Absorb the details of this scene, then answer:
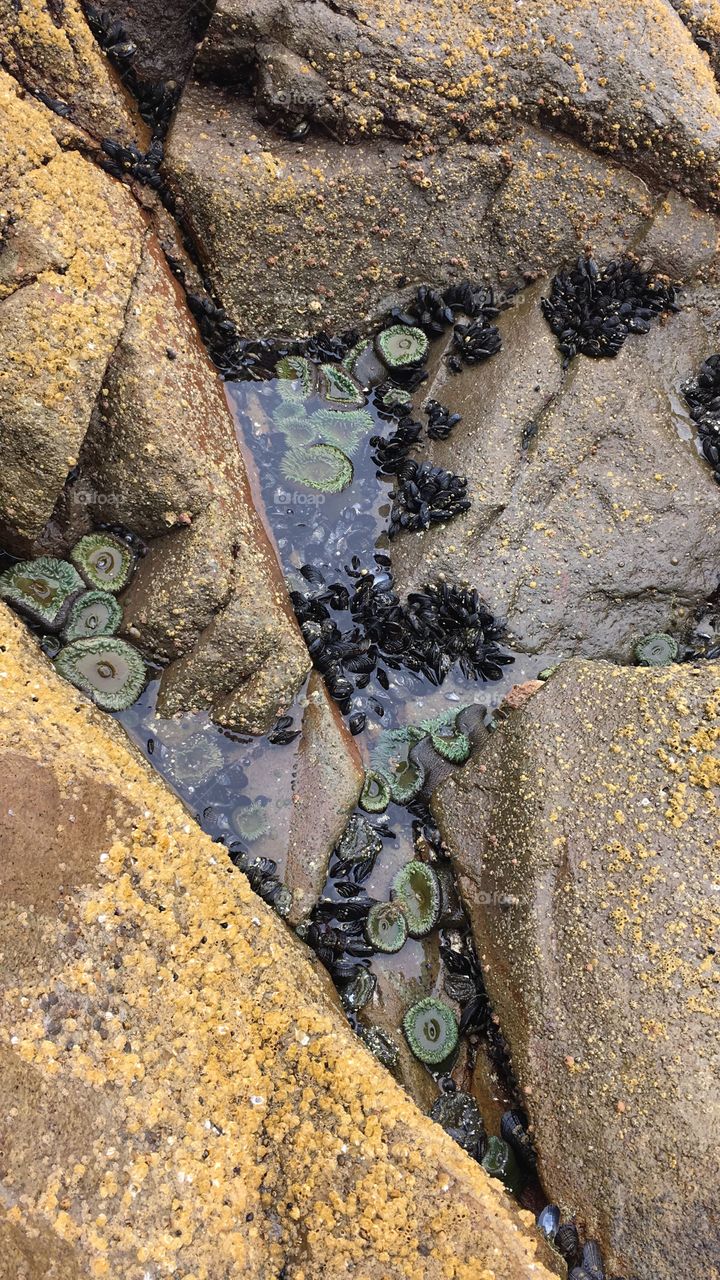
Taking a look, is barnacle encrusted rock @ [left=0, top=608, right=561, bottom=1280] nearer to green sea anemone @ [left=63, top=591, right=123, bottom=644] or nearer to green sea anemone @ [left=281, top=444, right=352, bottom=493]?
green sea anemone @ [left=63, top=591, right=123, bottom=644]

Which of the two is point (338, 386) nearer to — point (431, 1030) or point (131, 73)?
point (131, 73)

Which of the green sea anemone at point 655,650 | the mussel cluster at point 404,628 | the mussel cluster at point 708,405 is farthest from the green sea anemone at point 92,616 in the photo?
the mussel cluster at point 708,405

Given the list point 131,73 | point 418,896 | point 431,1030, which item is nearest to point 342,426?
point 131,73

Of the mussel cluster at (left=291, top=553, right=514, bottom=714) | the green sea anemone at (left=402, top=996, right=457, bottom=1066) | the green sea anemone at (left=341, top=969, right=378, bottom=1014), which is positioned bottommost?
the green sea anemone at (left=341, top=969, right=378, bottom=1014)

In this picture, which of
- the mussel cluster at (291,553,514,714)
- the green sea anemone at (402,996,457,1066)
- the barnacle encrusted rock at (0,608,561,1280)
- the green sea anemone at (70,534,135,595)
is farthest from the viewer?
the mussel cluster at (291,553,514,714)

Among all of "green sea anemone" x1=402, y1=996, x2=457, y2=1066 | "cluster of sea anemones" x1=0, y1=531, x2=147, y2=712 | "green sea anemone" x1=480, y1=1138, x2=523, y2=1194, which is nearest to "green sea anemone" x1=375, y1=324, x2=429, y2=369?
"cluster of sea anemones" x1=0, y1=531, x2=147, y2=712

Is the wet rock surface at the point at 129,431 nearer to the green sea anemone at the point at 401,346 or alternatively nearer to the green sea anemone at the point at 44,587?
the green sea anemone at the point at 44,587

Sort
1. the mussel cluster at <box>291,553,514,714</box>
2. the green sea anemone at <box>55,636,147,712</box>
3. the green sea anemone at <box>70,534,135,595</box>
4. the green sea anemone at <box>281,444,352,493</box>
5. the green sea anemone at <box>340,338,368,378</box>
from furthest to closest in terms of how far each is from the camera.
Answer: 1. the green sea anemone at <box>340,338,368,378</box>
2. the green sea anemone at <box>281,444,352,493</box>
3. the mussel cluster at <box>291,553,514,714</box>
4. the green sea anemone at <box>70,534,135,595</box>
5. the green sea anemone at <box>55,636,147,712</box>
